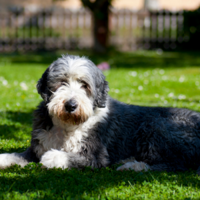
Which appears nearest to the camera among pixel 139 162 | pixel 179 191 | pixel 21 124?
pixel 179 191

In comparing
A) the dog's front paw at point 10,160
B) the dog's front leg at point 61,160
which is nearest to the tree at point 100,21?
the dog's front paw at point 10,160

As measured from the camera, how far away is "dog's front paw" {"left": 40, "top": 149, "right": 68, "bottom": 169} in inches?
170

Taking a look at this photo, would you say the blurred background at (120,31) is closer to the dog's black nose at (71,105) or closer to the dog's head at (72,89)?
the dog's head at (72,89)

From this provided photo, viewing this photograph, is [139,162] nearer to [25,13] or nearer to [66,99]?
[66,99]

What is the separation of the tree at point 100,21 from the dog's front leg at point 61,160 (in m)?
15.7

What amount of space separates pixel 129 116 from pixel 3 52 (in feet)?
59.7

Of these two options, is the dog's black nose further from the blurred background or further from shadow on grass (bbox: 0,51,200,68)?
the blurred background

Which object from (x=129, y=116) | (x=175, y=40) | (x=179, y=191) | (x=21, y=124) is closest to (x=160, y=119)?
(x=129, y=116)

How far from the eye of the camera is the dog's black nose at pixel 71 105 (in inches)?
167

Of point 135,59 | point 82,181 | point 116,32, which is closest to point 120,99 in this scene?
point 82,181

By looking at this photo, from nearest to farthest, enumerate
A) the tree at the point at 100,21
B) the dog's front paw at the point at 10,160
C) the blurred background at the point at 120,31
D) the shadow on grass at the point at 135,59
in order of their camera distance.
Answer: the dog's front paw at the point at 10,160
the shadow on grass at the point at 135,59
the tree at the point at 100,21
the blurred background at the point at 120,31

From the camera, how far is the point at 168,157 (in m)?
4.70

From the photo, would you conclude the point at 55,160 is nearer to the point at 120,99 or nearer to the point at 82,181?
the point at 82,181

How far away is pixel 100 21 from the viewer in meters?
20.0
